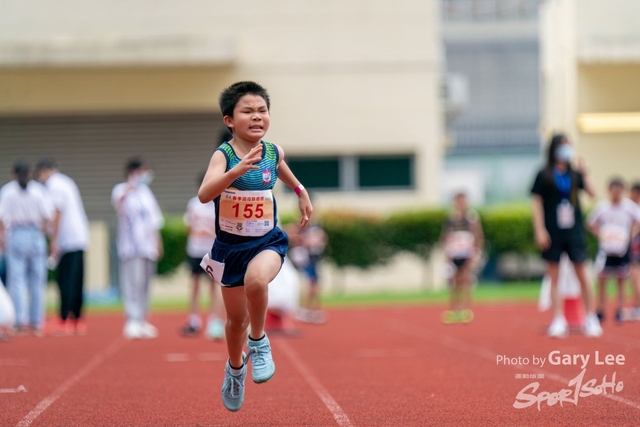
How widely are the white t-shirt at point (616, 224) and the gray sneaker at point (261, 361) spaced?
33.1 feet

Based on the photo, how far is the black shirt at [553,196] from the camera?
12.7 m

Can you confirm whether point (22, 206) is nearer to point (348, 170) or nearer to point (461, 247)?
point (461, 247)

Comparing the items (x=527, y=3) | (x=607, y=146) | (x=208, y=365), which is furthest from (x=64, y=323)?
(x=527, y=3)

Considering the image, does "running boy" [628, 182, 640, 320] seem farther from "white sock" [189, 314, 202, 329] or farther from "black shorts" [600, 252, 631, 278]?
"white sock" [189, 314, 202, 329]

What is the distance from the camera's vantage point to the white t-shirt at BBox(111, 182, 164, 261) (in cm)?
1424

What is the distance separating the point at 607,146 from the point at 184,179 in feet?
35.3

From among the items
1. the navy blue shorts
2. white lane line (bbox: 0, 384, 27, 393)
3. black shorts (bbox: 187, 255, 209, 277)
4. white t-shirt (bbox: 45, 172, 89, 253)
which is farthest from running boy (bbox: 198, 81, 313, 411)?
white t-shirt (bbox: 45, 172, 89, 253)

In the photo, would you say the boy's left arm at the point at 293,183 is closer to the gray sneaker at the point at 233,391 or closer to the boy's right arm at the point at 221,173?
the boy's right arm at the point at 221,173

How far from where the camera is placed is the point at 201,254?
14016mm

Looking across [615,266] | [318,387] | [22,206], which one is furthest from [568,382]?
[22,206]

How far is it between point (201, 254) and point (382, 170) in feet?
48.9

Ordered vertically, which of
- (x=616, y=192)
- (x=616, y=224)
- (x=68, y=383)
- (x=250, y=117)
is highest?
(x=250, y=117)

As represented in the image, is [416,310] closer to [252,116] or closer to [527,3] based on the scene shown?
[252,116]

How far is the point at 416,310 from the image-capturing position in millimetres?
19609
